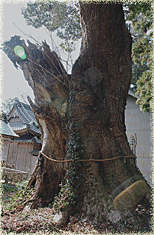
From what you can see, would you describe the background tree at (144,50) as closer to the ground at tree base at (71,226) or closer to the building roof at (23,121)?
the ground at tree base at (71,226)

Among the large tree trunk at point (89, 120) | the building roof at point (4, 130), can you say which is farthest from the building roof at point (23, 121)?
the large tree trunk at point (89, 120)

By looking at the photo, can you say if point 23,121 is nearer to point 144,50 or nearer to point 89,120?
point 144,50

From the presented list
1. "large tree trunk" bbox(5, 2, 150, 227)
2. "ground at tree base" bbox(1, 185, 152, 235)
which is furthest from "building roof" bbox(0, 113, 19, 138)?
"ground at tree base" bbox(1, 185, 152, 235)

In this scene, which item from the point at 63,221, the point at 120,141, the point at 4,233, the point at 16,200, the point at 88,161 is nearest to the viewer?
the point at 4,233

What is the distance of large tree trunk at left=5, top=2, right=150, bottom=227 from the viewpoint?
307 centimetres

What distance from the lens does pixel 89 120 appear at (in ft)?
11.9

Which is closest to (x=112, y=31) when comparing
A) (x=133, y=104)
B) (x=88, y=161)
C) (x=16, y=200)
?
(x=88, y=161)

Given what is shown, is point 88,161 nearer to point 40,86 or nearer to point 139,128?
point 40,86

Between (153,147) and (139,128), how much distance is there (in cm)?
121

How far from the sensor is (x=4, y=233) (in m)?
2.61

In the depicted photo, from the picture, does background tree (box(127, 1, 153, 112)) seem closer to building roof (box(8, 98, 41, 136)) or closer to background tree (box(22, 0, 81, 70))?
background tree (box(22, 0, 81, 70))

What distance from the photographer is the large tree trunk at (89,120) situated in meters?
3.07

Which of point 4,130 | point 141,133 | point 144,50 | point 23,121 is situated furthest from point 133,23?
point 23,121

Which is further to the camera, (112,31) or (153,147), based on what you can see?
(153,147)
